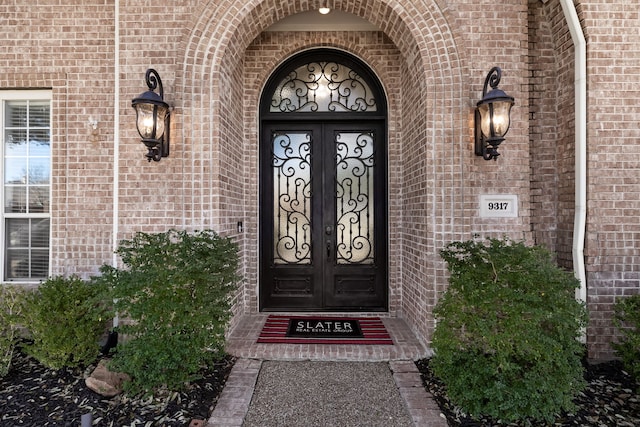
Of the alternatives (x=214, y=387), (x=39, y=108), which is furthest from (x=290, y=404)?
(x=39, y=108)

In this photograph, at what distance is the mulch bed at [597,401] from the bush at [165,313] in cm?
191

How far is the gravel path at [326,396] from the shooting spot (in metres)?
2.62

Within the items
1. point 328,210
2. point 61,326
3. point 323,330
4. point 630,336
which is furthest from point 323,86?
point 630,336

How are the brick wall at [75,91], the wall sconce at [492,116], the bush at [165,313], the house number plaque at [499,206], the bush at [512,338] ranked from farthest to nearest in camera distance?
the brick wall at [75,91] < the house number plaque at [499,206] < the wall sconce at [492,116] < the bush at [165,313] < the bush at [512,338]

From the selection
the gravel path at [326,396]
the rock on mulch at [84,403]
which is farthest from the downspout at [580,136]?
the rock on mulch at [84,403]

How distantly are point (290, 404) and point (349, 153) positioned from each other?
10.3ft

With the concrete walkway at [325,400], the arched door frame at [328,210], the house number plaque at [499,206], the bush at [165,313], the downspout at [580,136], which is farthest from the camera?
the arched door frame at [328,210]

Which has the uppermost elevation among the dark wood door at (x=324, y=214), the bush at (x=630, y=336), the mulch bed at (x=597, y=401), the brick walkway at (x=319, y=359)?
the dark wood door at (x=324, y=214)

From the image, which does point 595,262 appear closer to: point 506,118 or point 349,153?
point 506,118

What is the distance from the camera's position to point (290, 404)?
2.80 metres

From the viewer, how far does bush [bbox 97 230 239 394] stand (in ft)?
8.98

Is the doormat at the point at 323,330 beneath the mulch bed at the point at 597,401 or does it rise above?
above

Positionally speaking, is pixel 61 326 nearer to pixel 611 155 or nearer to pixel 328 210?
pixel 328 210

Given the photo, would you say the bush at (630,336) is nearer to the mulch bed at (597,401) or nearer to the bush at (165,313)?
the mulch bed at (597,401)
